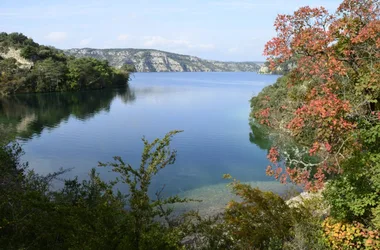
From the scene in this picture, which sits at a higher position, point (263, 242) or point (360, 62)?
point (360, 62)

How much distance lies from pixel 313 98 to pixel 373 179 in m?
2.32

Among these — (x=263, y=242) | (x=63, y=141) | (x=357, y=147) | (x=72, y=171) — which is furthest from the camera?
(x=63, y=141)

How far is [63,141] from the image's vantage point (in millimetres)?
35875

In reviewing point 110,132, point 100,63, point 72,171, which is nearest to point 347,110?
point 72,171

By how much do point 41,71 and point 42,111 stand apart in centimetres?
3200

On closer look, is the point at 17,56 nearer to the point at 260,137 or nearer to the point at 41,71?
the point at 41,71

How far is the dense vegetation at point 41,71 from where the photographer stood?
8031 centimetres

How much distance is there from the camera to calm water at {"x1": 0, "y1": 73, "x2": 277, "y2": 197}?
1064 inches

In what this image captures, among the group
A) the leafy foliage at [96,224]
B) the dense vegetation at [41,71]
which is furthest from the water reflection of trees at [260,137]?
the dense vegetation at [41,71]

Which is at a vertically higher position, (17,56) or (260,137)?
(17,56)

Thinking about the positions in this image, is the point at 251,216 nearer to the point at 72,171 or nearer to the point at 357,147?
the point at 357,147

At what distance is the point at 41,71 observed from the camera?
8250 centimetres

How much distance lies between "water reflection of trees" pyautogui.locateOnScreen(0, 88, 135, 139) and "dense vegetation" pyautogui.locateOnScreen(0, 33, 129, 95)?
28.3 feet

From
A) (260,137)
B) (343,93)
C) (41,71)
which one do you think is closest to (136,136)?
(260,137)
